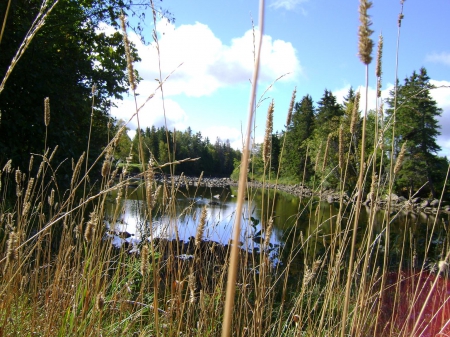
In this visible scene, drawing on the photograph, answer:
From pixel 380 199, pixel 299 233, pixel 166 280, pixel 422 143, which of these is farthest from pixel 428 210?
pixel 166 280

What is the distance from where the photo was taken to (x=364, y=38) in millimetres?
723

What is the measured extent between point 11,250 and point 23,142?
5.21 m

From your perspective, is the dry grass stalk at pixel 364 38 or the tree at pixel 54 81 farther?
the tree at pixel 54 81

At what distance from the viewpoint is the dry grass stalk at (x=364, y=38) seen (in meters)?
0.71

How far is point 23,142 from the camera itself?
17.9 ft

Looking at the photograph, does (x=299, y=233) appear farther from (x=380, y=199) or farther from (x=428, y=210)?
(x=428, y=210)

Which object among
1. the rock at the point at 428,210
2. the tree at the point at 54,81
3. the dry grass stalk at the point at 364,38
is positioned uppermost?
the tree at the point at 54,81

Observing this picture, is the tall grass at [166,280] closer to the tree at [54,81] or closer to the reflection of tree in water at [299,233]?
the reflection of tree in water at [299,233]

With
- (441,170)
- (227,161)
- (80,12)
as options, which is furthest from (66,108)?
(227,161)

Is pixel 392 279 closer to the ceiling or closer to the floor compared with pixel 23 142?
closer to the floor

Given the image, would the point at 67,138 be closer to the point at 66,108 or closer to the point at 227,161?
the point at 66,108

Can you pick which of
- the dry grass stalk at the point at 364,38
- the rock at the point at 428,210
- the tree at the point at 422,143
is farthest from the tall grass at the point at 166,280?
the tree at the point at 422,143

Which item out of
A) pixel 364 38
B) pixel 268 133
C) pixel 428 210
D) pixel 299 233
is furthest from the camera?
pixel 428 210

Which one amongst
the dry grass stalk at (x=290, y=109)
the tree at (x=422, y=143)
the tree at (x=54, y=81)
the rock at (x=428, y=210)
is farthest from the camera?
the tree at (x=422, y=143)
